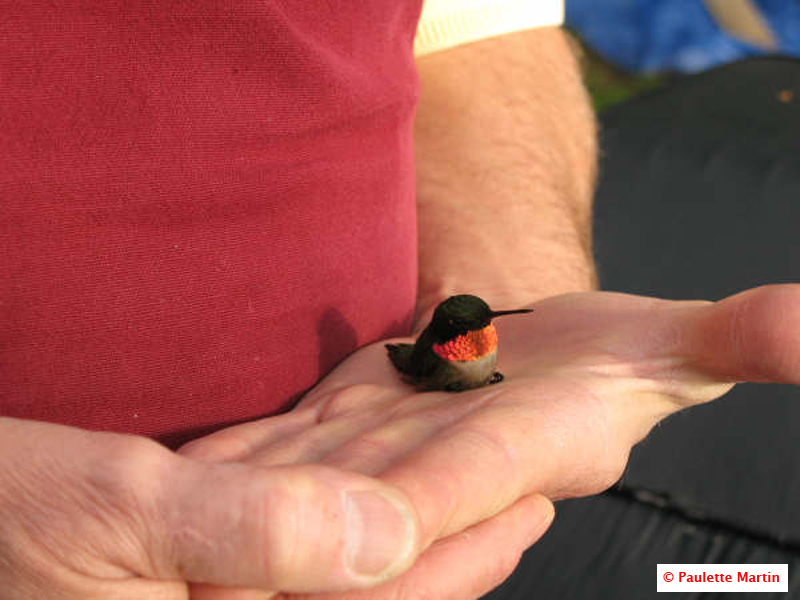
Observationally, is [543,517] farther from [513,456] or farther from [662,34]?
[662,34]

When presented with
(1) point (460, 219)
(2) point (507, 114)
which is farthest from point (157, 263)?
(2) point (507, 114)

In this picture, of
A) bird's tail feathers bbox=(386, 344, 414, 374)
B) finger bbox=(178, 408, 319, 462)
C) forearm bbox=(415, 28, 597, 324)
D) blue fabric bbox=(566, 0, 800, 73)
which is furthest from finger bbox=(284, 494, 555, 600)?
blue fabric bbox=(566, 0, 800, 73)

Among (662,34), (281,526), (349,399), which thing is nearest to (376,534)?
(281,526)

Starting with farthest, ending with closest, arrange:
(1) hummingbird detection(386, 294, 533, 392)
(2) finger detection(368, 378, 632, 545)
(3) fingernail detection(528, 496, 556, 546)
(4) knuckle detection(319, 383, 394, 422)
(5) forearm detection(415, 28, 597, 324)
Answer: (5) forearm detection(415, 28, 597, 324) → (1) hummingbird detection(386, 294, 533, 392) → (4) knuckle detection(319, 383, 394, 422) → (3) fingernail detection(528, 496, 556, 546) → (2) finger detection(368, 378, 632, 545)

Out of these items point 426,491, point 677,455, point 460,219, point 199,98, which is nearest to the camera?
point 426,491

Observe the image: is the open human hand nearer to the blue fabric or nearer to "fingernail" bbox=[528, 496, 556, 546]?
"fingernail" bbox=[528, 496, 556, 546]

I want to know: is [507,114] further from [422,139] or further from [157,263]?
[157,263]
